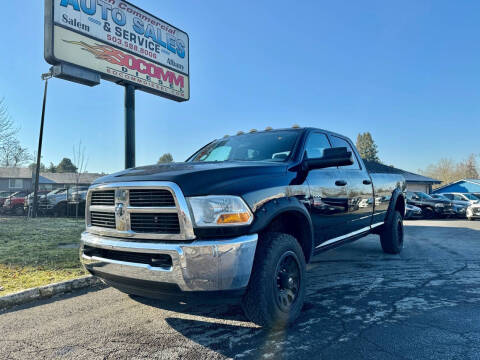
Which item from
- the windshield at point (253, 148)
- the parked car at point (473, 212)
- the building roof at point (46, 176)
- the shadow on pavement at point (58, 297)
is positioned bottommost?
the shadow on pavement at point (58, 297)

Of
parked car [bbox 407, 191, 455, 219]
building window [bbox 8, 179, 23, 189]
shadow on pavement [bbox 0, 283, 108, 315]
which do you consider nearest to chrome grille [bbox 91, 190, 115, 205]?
shadow on pavement [bbox 0, 283, 108, 315]

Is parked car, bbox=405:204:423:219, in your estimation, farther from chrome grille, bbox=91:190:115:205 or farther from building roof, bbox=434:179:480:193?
building roof, bbox=434:179:480:193

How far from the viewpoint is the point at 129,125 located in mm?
8492

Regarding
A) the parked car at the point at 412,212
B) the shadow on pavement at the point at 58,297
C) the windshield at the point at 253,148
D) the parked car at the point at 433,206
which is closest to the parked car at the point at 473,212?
the parked car at the point at 433,206

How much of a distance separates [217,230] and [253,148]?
178 cm

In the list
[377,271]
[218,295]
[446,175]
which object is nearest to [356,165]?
[377,271]

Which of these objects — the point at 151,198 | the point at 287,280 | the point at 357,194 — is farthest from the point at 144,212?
the point at 357,194

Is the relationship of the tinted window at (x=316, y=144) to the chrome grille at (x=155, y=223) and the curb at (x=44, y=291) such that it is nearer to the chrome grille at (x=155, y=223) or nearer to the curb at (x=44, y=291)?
the chrome grille at (x=155, y=223)

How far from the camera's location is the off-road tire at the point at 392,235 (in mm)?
6121

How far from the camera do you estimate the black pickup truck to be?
8.14ft

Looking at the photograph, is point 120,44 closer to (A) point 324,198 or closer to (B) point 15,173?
(A) point 324,198

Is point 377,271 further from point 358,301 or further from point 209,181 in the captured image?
point 209,181

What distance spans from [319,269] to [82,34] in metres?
7.18

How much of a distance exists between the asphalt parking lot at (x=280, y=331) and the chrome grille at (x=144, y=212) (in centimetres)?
88
